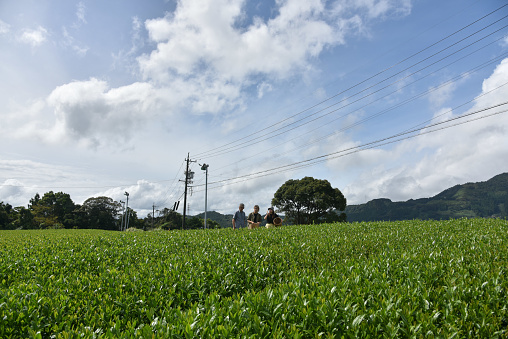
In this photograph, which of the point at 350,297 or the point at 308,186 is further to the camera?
the point at 308,186

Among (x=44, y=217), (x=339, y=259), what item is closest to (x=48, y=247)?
(x=339, y=259)

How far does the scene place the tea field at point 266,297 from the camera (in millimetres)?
3445

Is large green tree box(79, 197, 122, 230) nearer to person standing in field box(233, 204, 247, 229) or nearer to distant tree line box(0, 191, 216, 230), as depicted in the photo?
distant tree line box(0, 191, 216, 230)

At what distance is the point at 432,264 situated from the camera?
5828mm

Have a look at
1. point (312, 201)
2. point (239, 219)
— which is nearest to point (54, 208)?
point (312, 201)

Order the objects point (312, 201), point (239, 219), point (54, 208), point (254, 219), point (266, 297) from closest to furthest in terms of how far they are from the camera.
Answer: point (266, 297)
point (254, 219)
point (239, 219)
point (312, 201)
point (54, 208)

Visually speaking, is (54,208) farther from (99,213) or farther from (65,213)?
(99,213)

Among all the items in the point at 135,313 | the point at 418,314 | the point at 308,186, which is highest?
the point at 308,186

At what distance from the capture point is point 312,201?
5344cm

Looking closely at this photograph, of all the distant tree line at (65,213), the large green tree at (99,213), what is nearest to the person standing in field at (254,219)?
the distant tree line at (65,213)

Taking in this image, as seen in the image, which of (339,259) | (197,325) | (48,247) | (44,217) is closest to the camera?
(197,325)

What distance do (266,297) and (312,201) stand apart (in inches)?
1992

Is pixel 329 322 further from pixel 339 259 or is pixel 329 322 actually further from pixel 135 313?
pixel 339 259

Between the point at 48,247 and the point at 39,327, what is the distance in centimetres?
903
